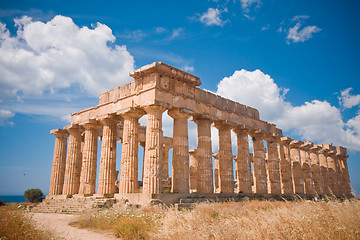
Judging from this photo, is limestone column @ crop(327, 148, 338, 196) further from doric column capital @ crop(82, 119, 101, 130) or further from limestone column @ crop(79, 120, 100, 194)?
doric column capital @ crop(82, 119, 101, 130)

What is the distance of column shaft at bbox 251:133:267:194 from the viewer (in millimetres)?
25422

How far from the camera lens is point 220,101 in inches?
915

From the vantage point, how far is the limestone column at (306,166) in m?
31.6

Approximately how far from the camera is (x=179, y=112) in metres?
19.6

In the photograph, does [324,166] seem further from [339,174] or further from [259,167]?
[259,167]

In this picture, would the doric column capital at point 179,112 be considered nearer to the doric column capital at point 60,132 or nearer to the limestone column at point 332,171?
the doric column capital at point 60,132

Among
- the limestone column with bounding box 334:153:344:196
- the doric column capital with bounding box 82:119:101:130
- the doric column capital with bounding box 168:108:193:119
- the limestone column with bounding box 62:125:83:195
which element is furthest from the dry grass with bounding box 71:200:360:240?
the limestone column with bounding box 334:153:344:196

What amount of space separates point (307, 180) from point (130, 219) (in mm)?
25919

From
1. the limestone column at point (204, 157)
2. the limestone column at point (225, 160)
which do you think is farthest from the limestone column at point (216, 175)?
the limestone column at point (204, 157)

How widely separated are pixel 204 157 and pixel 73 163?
10.9 meters

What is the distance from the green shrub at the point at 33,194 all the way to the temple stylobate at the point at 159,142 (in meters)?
15.1

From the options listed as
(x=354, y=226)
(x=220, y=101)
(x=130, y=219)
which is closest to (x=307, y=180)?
(x=220, y=101)

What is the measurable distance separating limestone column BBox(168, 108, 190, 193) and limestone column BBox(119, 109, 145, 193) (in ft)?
8.05

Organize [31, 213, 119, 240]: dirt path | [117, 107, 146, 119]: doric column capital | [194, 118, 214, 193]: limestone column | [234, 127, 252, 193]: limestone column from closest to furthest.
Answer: [31, 213, 119, 240]: dirt path, [117, 107, 146, 119]: doric column capital, [194, 118, 214, 193]: limestone column, [234, 127, 252, 193]: limestone column
